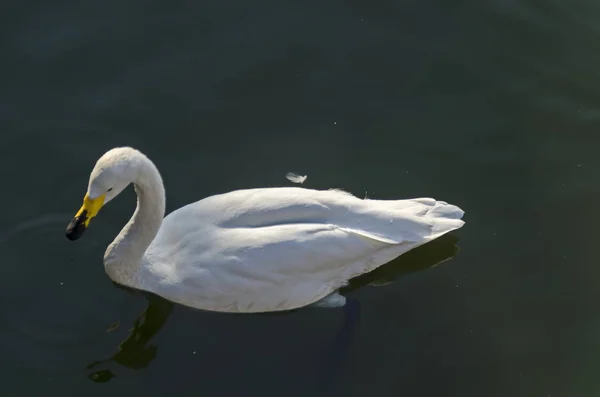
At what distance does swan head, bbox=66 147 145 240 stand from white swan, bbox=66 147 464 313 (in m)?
0.02

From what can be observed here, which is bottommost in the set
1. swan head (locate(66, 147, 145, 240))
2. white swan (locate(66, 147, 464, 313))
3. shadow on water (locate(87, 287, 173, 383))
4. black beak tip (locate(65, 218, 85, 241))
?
shadow on water (locate(87, 287, 173, 383))

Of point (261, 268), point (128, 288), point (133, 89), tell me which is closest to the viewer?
point (261, 268)

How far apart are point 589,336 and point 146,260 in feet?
11.6

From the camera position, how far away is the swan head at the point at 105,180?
6520mm

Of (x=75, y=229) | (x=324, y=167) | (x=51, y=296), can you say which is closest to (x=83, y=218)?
(x=75, y=229)

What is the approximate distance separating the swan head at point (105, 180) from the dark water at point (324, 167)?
96 centimetres

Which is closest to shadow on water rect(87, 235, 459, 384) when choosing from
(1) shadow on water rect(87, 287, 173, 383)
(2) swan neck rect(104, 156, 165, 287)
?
(1) shadow on water rect(87, 287, 173, 383)

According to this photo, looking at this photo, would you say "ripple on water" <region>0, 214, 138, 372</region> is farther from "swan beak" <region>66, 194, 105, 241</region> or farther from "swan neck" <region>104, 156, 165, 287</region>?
"swan beak" <region>66, 194, 105, 241</region>

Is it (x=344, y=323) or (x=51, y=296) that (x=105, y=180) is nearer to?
(x=51, y=296)

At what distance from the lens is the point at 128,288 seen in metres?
7.44

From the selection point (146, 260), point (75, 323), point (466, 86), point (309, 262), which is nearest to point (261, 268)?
point (309, 262)

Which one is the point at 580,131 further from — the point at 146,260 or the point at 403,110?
the point at 146,260

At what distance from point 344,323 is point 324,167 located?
61.9 inches

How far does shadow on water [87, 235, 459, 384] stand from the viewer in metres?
7.09
